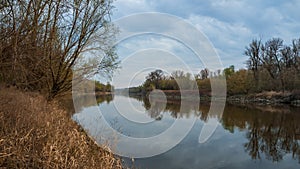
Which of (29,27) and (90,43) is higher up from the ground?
(90,43)

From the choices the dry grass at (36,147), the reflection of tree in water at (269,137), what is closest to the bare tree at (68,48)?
the dry grass at (36,147)

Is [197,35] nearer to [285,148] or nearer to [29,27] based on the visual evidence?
[29,27]

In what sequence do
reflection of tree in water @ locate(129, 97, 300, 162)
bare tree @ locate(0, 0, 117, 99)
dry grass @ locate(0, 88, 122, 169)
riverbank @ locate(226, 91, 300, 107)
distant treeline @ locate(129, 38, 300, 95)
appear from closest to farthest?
dry grass @ locate(0, 88, 122, 169), bare tree @ locate(0, 0, 117, 99), reflection of tree in water @ locate(129, 97, 300, 162), riverbank @ locate(226, 91, 300, 107), distant treeline @ locate(129, 38, 300, 95)

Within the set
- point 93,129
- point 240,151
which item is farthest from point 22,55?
point 240,151

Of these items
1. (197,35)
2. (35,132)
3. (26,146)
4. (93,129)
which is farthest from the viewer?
(93,129)

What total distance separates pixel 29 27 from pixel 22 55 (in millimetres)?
478

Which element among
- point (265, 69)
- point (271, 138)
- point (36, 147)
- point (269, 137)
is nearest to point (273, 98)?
point (265, 69)

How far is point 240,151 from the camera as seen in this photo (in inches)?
391

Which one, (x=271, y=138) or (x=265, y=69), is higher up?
(x=265, y=69)

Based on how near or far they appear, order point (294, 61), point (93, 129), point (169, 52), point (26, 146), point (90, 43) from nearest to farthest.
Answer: point (26, 146)
point (169, 52)
point (93, 129)
point (90, 43)
point (294, 61)

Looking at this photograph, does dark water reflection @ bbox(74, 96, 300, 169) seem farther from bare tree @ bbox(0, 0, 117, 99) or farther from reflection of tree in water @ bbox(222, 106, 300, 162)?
bare tree @ bbox(0, 0, 117, 99)

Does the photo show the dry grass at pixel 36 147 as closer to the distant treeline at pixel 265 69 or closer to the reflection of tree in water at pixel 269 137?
the reflection of tree in water at pixel 269 137

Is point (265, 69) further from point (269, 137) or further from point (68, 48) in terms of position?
point (68, 48)

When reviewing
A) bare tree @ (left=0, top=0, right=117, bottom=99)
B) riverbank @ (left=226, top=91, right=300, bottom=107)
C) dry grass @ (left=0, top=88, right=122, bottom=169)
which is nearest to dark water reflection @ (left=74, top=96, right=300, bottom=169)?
bare tree @ (left=0, top=0, right=117, bottom=99)
